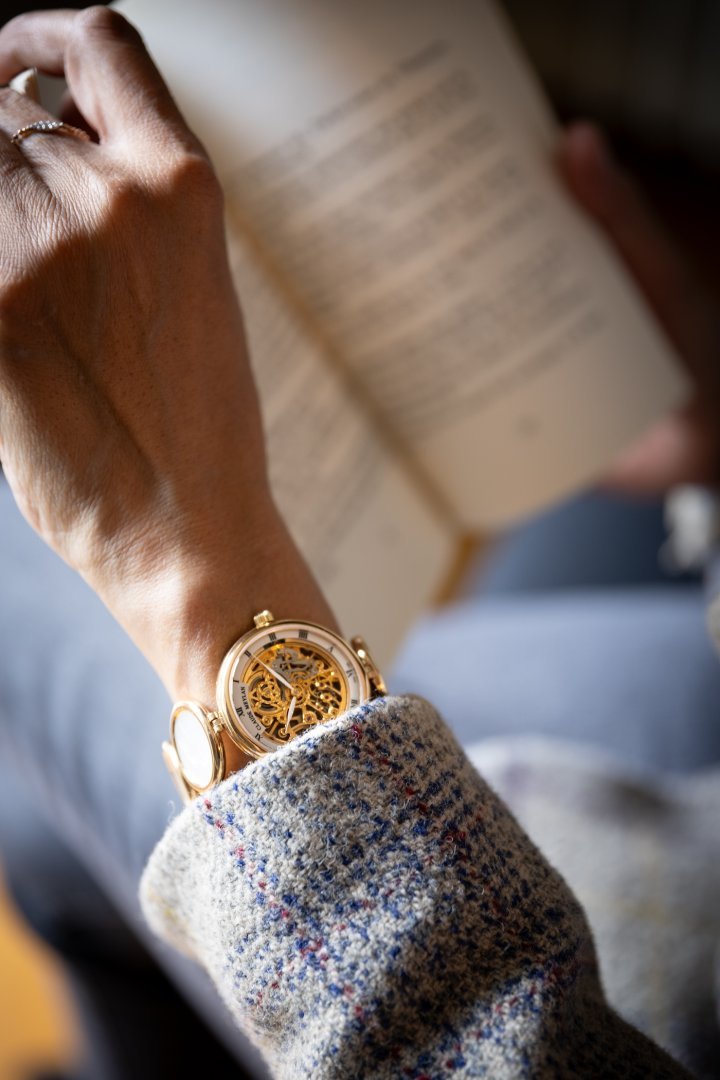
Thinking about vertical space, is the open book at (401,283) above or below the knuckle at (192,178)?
below

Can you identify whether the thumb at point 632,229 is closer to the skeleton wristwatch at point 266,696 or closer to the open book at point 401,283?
the open book at point 401,283

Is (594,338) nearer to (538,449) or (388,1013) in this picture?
(538,449)

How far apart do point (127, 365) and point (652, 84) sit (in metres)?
2.05

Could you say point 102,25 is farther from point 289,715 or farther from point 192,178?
point 289,715

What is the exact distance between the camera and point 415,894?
0.36 m

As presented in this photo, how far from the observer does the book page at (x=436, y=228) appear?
0.56 meters

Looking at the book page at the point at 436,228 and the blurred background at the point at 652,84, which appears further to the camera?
the blurred background at the point at 652,84

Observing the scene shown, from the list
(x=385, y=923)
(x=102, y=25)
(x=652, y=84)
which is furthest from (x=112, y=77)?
(x=652, y=84)

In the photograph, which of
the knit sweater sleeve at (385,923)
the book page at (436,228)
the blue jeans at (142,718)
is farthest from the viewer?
the blue jeans at (142,718)

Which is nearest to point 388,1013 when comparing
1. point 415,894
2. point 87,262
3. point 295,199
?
point 415,894

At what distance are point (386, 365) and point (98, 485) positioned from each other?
0.33 metres

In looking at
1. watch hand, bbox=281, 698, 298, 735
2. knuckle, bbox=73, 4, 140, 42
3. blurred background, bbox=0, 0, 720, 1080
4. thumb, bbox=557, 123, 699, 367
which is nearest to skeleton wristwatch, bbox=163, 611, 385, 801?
watch hand, bbox=281, 698, 298, 735

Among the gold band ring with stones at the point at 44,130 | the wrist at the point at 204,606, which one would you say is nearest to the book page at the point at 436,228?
the gold band ring with stones at the point at 44,130

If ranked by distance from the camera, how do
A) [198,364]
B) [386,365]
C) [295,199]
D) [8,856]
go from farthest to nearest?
[8,856], [386,365], [295,199], [198,364]
